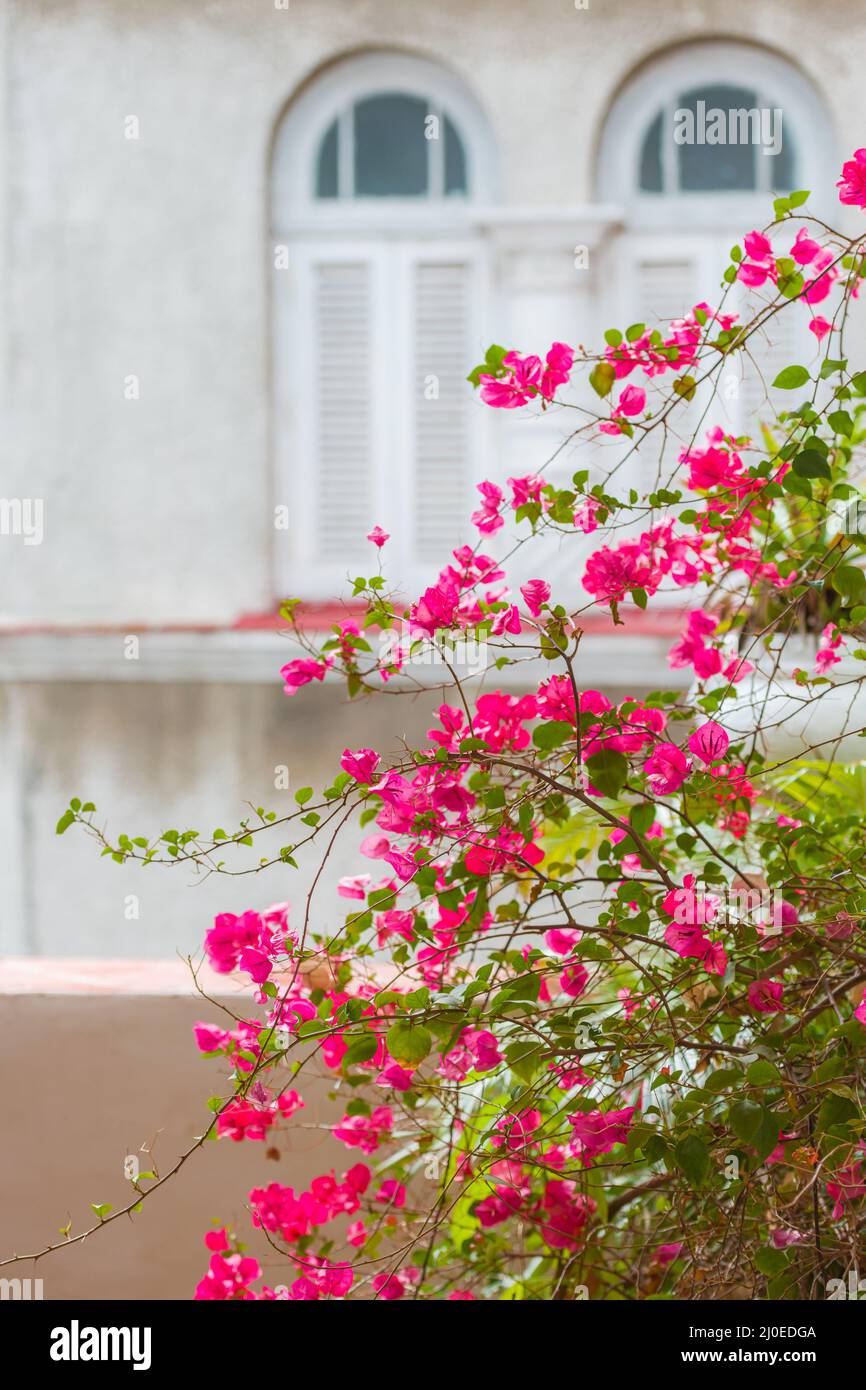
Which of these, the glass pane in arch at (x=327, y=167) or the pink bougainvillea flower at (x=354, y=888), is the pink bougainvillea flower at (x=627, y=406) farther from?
the glass pane in arch at (x=327, y=167)

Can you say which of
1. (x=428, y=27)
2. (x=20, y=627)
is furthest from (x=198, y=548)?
(x=428, y=27)

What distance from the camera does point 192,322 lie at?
4.39 m

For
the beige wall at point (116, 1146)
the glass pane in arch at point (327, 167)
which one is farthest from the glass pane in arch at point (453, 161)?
the beige wall at point (116, 1146)

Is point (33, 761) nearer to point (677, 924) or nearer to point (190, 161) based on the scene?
point (190, 161)

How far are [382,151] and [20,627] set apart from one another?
1839mm

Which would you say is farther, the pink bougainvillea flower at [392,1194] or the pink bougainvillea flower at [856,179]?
the pink bougainvillea flower at [392,1194]

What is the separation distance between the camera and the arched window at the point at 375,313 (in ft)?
14.4

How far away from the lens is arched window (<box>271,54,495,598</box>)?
14.4ft

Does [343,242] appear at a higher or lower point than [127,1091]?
higher

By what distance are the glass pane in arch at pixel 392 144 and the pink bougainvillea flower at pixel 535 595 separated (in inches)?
142

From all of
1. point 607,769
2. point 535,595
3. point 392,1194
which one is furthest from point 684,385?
point 392,1194

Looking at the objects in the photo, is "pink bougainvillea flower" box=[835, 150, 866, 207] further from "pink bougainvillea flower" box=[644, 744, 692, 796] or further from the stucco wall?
the stucco wall

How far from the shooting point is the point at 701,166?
4398mm
